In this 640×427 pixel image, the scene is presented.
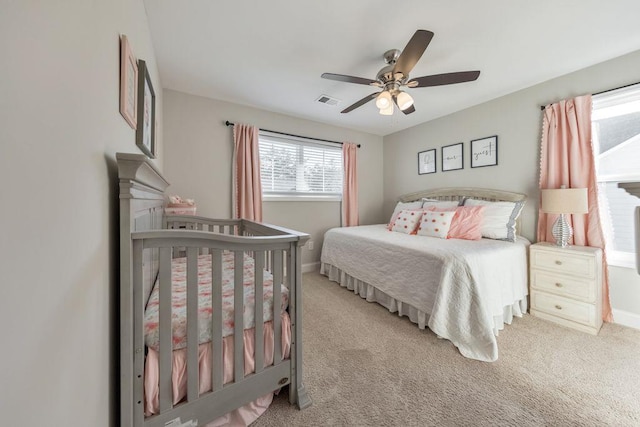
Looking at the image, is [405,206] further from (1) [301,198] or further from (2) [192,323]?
(2) [192,323]

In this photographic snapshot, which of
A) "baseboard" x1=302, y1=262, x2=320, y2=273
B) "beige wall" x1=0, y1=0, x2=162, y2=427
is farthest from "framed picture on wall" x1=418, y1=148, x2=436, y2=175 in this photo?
"beige wall" x1=0, y1=0, x2=162, y2=427

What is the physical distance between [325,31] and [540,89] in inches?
93.8

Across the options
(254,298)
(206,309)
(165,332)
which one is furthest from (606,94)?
(165,332)

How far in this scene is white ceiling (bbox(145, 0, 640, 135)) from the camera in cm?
151

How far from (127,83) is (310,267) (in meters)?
2.99

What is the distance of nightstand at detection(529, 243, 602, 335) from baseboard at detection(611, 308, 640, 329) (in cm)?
23

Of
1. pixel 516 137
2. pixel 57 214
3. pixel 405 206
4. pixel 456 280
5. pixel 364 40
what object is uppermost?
pixel 364 40

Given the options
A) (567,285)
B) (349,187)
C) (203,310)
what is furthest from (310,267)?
(567,285)

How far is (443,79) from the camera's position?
176 cm

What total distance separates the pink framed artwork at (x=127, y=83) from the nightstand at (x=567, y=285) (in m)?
3.23

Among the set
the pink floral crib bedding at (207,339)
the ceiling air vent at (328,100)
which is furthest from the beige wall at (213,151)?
the pink floral crib bedding at (207,339)

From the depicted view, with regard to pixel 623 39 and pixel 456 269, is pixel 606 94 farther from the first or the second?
pixel 456 269

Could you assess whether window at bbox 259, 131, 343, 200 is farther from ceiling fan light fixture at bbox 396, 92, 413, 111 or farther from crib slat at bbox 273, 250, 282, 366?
crib slat at bbox 273, 250, 282, 366

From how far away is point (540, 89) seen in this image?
245cm
